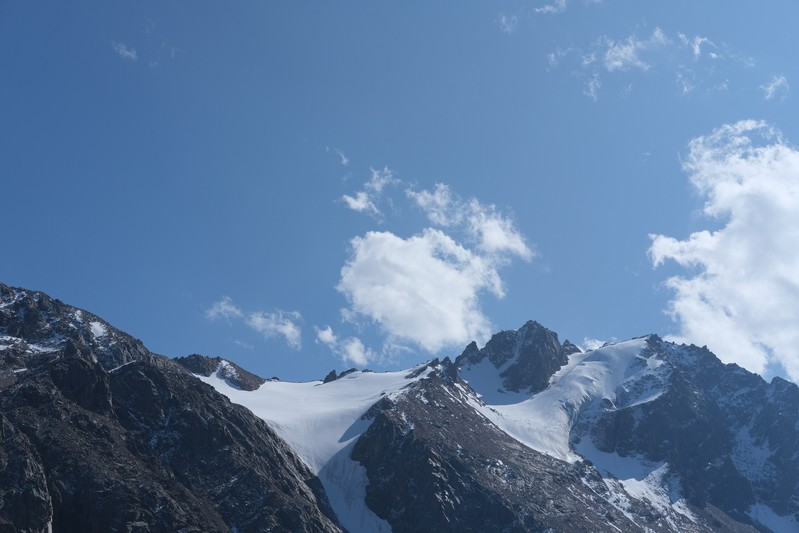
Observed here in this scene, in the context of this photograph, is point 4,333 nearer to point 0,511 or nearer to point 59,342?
point 59,342

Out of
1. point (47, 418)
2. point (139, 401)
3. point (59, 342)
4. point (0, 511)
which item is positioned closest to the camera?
point (0, 511)

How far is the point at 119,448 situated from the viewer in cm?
16150

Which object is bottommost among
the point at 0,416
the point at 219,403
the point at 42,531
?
the point at 42,531

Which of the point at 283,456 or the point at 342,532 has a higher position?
the point at 283,456

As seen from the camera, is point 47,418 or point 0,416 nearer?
point 0,416

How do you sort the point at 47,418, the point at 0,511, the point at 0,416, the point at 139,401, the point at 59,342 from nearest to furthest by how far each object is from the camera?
the point at 0,511, the point at 0,416, the point at 47,418, the point at 139,401, the point at 59,342

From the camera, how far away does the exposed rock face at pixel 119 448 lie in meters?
144

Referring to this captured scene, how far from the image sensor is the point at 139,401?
177750 mm

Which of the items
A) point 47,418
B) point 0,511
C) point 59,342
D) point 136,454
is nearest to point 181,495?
point 136,454

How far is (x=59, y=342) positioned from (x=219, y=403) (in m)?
31.4

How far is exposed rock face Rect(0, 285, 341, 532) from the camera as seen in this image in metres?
144

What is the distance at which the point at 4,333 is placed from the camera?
187 m

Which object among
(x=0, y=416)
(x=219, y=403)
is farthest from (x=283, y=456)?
(x=0, y=416)

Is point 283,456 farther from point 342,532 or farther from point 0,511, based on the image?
point 0,511
